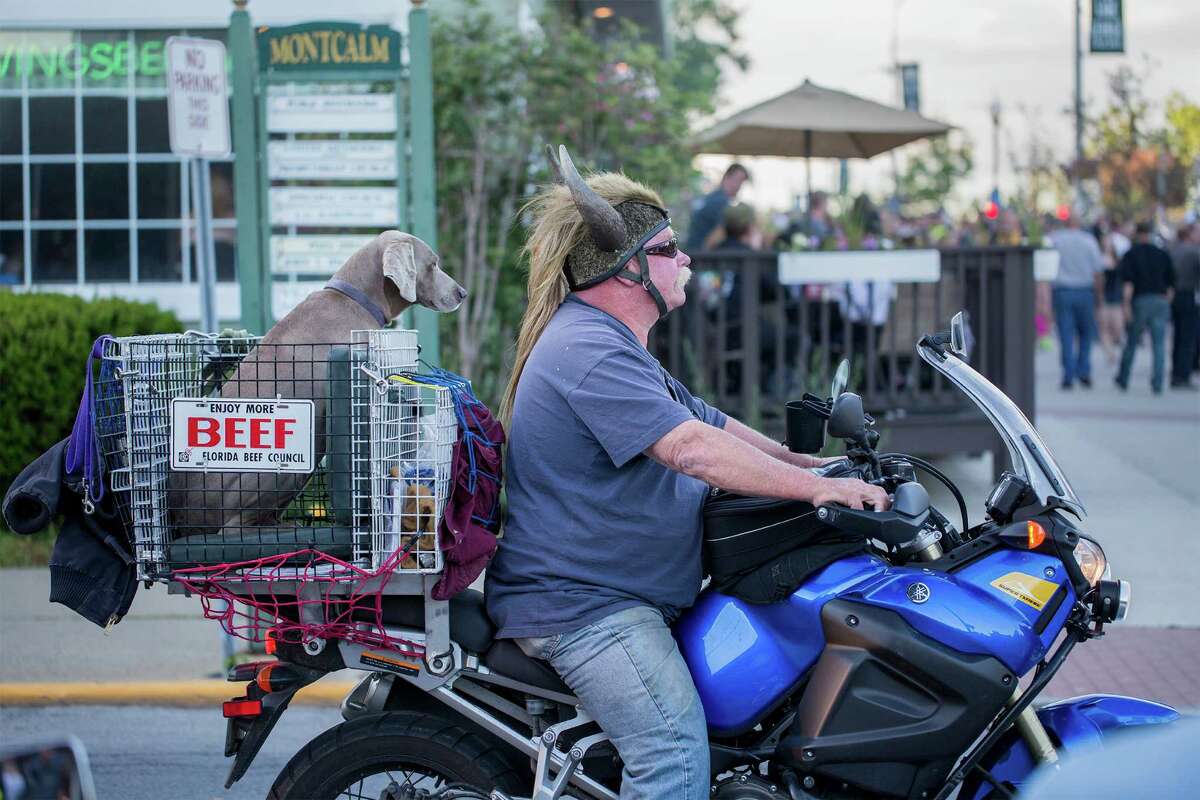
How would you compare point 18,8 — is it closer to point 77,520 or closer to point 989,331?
point 989,331

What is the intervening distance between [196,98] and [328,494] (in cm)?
337

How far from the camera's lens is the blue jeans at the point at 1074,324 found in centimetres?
1694

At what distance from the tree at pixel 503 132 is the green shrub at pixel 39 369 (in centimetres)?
263

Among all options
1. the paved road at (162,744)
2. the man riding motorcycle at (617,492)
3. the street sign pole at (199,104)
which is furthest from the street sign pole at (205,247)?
the man riding motorcycle at (617,492)

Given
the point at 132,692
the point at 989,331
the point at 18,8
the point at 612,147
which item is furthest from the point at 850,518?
Answer: the point at 18,8

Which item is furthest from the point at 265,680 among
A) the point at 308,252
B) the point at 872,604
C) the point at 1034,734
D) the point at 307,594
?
the point at 308,252

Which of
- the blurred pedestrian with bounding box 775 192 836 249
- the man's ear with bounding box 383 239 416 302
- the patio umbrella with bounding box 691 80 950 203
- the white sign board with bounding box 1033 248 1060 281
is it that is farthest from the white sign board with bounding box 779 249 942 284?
the man's ear with bounding box 383 239 416 302

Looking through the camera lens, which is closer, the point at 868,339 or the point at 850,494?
the point at 850,494

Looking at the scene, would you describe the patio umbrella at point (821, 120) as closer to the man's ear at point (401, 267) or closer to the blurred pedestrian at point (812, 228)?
the blurred pedestrian at point (812, 228)

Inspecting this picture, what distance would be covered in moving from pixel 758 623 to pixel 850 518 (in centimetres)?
39

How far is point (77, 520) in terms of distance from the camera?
124 inches

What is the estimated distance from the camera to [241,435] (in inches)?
121

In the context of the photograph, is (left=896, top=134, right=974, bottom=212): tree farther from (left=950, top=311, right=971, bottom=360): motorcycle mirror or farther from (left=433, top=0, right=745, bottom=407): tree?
(left=950, top=311, right=971, bottom=360): motorcycle mirror

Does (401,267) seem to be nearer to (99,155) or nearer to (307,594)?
(307,594)
